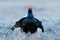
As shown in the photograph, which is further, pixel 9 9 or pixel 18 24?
pixel 9 9

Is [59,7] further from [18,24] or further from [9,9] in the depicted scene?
[18,24]

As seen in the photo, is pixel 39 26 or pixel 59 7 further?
pixel 59 7

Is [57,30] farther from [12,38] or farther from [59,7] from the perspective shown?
[59,7]

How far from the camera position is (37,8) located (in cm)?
1385

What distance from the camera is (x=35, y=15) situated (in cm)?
1144

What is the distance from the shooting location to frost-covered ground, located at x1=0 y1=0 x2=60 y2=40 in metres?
7.21

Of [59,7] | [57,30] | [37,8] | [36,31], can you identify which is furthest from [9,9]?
[36,31]

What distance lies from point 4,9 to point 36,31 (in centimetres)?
656

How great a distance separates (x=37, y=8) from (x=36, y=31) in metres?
6.64

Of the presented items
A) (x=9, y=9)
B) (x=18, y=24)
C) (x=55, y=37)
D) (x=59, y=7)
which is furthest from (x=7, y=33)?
(x=59, y=7)

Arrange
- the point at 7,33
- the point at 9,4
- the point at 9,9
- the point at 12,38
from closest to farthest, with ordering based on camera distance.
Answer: the point at 12,38 < the point at 7,33 < the point at 9,9 < the point at 9,4

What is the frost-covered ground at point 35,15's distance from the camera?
23.6 feet

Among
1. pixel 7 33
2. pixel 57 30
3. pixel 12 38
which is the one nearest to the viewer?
pixel 12 38

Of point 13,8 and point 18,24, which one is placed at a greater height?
point 18,24
